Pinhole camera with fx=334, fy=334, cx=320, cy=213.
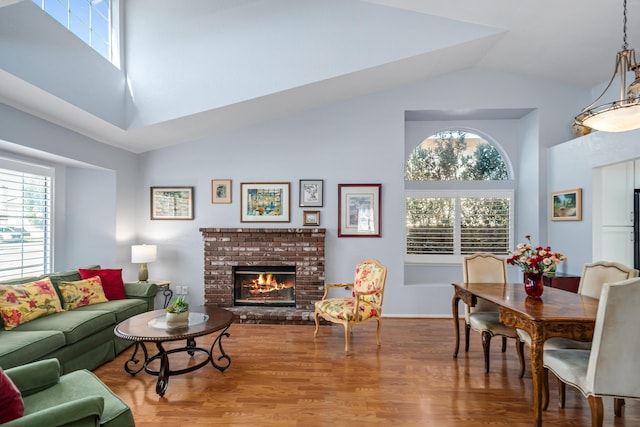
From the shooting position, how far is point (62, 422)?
5.02 ft

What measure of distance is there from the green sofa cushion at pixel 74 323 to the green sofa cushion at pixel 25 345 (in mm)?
89

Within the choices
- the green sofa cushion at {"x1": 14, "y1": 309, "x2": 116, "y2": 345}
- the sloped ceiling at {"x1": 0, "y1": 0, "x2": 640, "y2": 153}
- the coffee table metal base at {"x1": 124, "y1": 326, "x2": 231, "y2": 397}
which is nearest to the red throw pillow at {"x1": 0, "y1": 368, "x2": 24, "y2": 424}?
the coffee table metal base at {"x1": 124, "y1": 326, "x2": 231, "y2": 397}

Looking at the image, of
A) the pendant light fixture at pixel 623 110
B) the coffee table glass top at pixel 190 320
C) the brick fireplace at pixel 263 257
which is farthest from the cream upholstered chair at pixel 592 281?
the coffee table glass top at pixel 190 320

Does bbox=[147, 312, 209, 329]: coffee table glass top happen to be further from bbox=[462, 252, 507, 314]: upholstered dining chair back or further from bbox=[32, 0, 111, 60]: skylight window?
bbox=[32, 0, 111, 60]: skylight window

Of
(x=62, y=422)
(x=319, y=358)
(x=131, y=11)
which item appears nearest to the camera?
(x=62, y=422)

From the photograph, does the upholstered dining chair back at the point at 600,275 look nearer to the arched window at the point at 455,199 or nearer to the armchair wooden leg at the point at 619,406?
the armchair wooden leg at the point at 619,406

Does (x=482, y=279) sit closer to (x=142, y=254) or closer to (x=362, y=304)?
(x=362, y=304)

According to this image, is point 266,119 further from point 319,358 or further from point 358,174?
point 319,358

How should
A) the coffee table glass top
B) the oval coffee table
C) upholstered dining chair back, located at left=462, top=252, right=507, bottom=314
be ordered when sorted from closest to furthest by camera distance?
1. the oval coffee table
2. the coffee table glass top
3. upholstered dining chair back, located at left=462, top=252, right=507, bottom=314

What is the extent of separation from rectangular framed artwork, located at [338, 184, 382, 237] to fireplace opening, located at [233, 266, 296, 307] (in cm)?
110

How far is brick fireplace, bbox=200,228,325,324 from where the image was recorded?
5004 millimetres

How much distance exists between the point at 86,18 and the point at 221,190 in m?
2.59

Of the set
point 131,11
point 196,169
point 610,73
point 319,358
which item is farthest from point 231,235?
point 610,73

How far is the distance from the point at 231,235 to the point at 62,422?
11.8 ft
